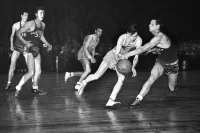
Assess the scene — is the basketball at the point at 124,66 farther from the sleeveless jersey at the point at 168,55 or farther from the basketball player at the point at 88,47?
the basketball player at the point at 88,47

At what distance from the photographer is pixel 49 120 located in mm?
6551

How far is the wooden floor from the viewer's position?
591 centimetres

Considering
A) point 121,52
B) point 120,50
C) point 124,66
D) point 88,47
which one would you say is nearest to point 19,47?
point 88,47

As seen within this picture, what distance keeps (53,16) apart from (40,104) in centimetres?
2001

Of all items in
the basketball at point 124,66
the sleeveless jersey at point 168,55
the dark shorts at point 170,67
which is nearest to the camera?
the basketball at point 124,66

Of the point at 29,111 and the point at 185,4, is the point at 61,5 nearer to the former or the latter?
the point at 185,4

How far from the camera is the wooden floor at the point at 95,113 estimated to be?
233 inches

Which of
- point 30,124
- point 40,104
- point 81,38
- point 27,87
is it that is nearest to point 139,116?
point 30,124

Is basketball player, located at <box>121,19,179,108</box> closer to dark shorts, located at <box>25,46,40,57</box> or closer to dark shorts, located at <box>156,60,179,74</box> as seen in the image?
dark shorts, located at <box>156,60,179,74</box>

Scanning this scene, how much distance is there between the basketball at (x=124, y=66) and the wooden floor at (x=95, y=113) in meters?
0.70

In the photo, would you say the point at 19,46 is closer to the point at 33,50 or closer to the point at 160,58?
the point at 33,50

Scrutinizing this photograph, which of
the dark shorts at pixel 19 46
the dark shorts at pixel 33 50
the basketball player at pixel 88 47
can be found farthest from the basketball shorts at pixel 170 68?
the dark shorts at pixel 19 46

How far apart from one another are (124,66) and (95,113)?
1.01m

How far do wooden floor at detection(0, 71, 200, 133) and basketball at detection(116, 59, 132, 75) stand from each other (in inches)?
27.7
